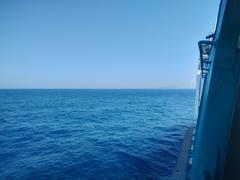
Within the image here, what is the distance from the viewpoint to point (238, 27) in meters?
2.62

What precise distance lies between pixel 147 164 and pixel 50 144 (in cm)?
882

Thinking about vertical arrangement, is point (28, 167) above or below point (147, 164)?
below

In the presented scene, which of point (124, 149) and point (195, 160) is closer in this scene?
point (195, 160)

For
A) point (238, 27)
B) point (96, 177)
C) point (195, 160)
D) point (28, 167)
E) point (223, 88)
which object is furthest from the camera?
point (28, 167)

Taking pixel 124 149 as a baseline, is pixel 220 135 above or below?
above

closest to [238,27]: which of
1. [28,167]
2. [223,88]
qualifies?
[223,88]

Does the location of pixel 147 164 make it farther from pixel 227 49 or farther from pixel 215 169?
pixel 227 49

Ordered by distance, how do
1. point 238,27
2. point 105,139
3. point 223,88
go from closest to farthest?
point 238,27, point 223,88, point 105,139

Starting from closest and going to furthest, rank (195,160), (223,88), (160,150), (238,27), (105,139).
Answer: (238,27)
(223,88)
(195,160)
(160,150)
(105,139)

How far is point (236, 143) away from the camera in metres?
2.95

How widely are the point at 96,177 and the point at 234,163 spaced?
27.2 ft

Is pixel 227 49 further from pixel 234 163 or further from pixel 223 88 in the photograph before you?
pixel 234 163

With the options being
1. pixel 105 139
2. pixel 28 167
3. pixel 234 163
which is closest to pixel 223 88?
pixel 234 163

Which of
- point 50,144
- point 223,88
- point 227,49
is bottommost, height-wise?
point 50,144
